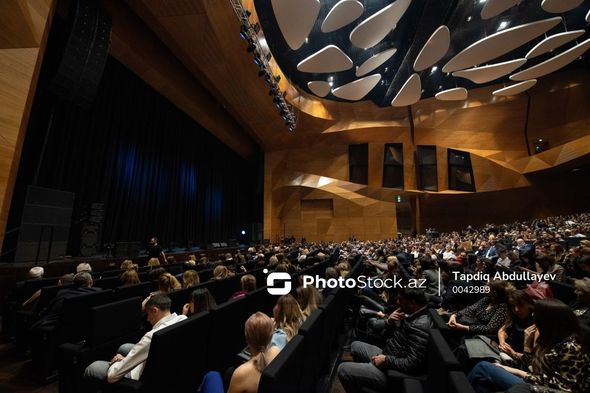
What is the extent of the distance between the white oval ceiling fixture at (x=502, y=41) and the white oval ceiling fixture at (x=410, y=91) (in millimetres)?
1475

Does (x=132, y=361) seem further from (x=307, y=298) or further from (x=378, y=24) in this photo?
(x=378, y=24)

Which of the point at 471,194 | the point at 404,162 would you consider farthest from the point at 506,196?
the point at 404,162

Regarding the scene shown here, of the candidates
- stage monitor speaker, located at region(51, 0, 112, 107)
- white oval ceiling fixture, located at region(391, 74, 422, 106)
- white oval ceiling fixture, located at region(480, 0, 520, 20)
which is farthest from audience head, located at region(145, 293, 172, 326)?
white oval ceiling fixture, located at region(391, 74, 422, 106)

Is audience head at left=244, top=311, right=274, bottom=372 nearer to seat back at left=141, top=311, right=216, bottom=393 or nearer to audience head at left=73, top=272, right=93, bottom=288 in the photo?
seat back at left=141, top=311, right=216, bottom=393

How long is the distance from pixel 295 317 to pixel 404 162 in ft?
57.9

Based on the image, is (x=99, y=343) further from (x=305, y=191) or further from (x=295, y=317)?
(x=305, y=191)

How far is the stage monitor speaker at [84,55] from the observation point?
18.4 ft

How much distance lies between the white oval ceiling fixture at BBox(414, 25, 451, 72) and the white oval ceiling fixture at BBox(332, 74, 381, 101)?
1.96 meters

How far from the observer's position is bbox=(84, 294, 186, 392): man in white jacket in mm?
1725

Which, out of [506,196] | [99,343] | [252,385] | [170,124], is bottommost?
[99,343]

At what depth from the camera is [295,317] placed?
2219 mm

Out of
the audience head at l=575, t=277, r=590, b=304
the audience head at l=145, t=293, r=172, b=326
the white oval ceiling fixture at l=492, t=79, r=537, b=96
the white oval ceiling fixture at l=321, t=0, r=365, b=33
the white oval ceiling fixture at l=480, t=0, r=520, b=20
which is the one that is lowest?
the audience head at l=145, t=293, r=172, b=326

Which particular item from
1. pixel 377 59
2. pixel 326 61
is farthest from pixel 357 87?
pixel 326 61

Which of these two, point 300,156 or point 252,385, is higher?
point 300,156
